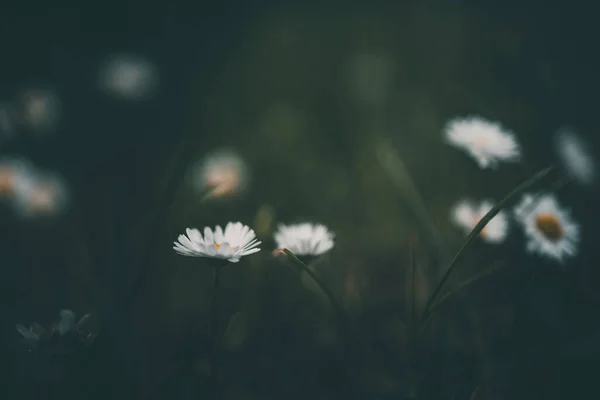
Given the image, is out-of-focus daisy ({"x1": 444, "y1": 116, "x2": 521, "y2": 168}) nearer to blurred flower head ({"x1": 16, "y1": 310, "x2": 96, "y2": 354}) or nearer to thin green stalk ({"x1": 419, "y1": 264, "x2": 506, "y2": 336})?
thin green stalk ({"x1": 419, "y1": 264, "x2": 506, "y2": 336})

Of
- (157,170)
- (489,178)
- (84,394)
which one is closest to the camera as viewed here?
(84,394)

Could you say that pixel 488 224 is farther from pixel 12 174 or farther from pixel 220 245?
pixel 12 174

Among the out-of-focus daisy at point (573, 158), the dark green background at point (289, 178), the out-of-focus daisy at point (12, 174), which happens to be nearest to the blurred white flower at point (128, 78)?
the dark green background at point (289, 178)

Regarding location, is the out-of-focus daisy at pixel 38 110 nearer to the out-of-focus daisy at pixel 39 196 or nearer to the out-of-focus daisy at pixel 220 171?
the out-of-focus daisy at pixel 39 196

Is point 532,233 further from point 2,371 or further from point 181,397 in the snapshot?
point 2,371

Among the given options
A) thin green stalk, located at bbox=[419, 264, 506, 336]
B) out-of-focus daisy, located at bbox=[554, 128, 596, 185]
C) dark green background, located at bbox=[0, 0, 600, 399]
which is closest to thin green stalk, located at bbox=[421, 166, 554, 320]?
thin green stalk, located at bbox=[419, 264, 506, 336]

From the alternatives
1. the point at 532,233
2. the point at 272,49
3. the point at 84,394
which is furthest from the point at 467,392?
the point at 272,49
